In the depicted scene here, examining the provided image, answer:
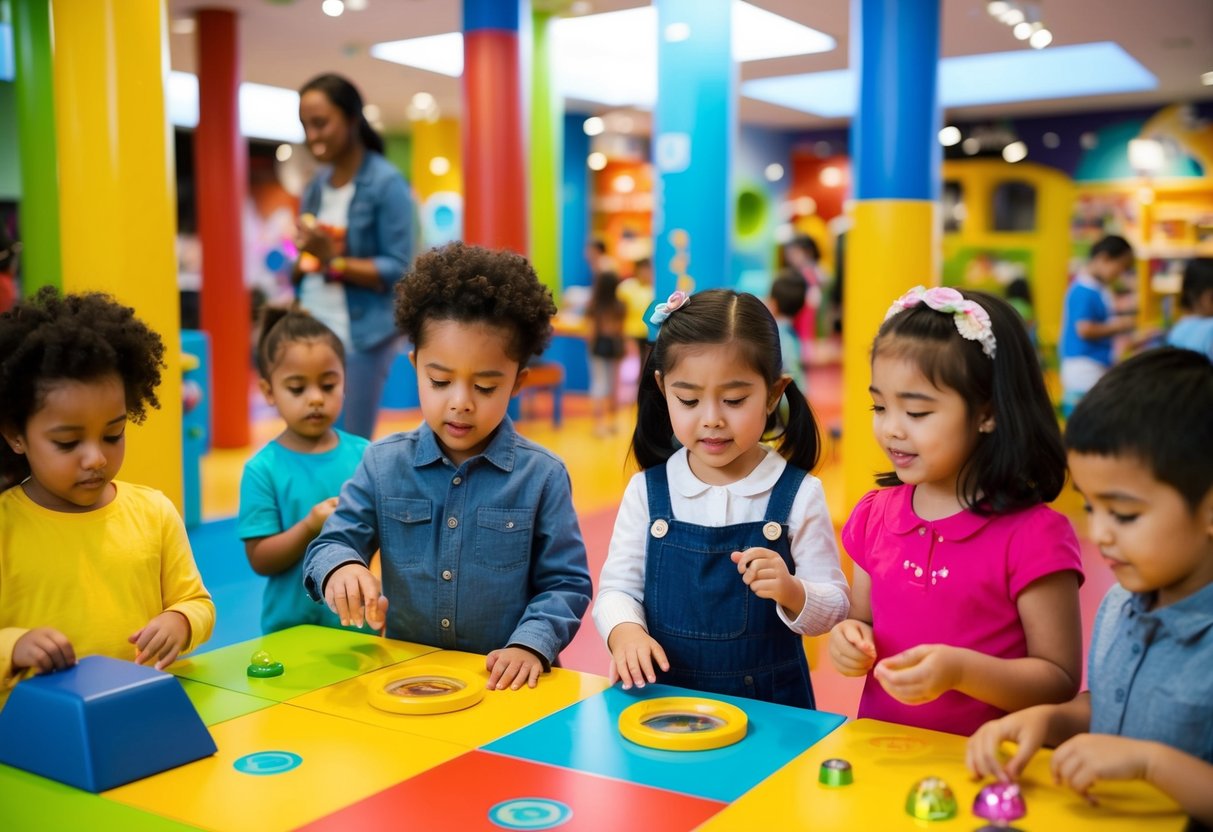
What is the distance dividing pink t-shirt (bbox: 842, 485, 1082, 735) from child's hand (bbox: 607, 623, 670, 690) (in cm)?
36

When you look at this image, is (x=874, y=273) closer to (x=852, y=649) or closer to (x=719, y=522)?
(x=719, y=522)

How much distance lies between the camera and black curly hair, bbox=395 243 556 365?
209 cm

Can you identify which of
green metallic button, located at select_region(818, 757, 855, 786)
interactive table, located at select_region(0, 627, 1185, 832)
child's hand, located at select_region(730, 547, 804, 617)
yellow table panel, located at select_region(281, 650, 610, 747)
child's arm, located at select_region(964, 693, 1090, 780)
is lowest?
yellow table panel, located at select_region(281, 650, 610, 747)

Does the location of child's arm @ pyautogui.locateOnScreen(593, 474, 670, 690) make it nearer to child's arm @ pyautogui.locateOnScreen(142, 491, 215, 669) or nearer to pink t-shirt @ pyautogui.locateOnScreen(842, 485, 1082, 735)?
pink t-shirt @ pyautogui.locateOnScreen(842, 485, 1082, 735)

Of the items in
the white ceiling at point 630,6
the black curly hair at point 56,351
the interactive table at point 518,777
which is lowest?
the interactive table at point 518,777

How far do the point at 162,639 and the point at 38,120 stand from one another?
22.5 ft

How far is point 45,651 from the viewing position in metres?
1.51

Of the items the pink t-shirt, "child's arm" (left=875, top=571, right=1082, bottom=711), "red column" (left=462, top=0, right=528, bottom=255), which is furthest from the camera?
"red column" (left=462, top=0, right=528, bottom=255)

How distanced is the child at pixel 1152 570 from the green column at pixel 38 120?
24.4 feet

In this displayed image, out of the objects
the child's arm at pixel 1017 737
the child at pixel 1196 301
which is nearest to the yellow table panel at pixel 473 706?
the child's arm at pixel 1017 737

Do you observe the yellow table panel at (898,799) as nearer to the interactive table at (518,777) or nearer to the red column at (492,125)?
the interactive table at (518,777)

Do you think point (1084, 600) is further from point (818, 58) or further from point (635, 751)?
point (818, 58)

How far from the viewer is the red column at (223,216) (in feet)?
27.3

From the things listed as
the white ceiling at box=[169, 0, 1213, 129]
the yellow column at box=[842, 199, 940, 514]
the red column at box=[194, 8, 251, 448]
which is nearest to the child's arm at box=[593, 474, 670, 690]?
the yellow column at box=[842, 199, 940, 514]
